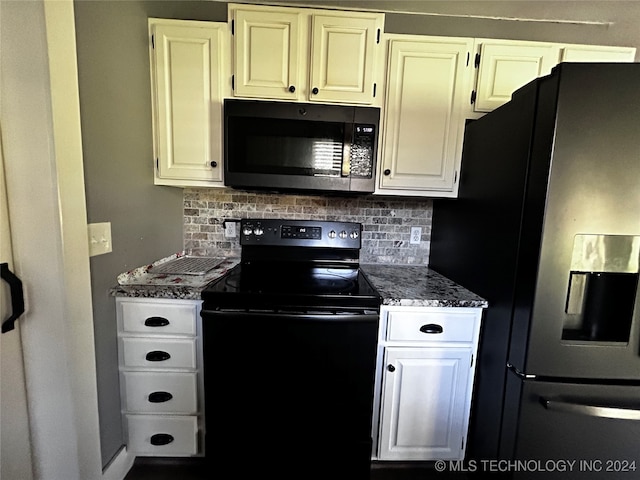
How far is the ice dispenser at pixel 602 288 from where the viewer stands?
3.16 feet

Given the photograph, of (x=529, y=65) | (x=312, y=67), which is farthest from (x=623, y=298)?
(x=312, y=67)

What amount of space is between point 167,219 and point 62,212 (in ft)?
2.35

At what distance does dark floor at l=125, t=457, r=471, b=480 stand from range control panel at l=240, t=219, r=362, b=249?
4.00 ft

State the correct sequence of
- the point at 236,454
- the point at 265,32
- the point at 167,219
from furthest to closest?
the point at 167,219 < the point at 265,32 < the point at 236,454

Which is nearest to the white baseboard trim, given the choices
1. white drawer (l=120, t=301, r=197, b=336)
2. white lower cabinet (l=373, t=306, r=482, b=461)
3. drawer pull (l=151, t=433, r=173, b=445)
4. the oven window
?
drawer pull (l=151, t=433, r=173, b=445)

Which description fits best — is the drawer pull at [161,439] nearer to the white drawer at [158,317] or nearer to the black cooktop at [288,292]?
the white drawer at [158,317]

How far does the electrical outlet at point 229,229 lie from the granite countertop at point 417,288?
913mm

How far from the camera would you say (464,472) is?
144cm

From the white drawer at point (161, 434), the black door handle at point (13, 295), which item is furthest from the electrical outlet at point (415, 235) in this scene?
the black door handle at point (13, 295)

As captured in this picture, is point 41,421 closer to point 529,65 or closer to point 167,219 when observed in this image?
point 167,219

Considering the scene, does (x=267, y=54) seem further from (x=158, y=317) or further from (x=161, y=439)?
(x=161, y=439)

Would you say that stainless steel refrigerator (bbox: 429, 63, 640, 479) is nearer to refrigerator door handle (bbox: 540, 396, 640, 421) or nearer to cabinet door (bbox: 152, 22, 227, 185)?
refrigerator door handle (bbox: 540, 396, 640, 421)

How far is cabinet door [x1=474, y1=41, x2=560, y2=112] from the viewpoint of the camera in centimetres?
147

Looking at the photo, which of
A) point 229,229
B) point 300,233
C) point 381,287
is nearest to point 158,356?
point 229,229
